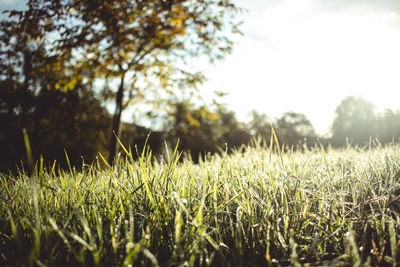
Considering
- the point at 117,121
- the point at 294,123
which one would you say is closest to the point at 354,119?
the point at 294,123

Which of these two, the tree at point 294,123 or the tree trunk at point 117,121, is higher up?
the tree at point 294,123

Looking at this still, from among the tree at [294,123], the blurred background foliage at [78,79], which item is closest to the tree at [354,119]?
the tree at [294,123]

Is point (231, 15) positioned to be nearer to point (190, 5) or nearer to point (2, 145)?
point (190, 5)

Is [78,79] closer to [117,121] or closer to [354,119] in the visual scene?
[117,121]

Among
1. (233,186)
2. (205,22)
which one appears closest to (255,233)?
(233,186)

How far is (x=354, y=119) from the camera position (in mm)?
27719

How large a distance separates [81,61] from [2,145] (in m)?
6.46

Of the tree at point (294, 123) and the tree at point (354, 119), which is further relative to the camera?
the tree at point (294, 123)

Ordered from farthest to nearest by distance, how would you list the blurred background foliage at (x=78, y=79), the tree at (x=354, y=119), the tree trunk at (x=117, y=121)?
the tree at (x=354, y=119)
the tree trunk at (x=117, y=121)
the blurred background foliage at (x=78, y=79)

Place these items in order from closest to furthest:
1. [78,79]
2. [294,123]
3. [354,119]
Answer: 1. [78,79]
2. [354,119]
3. [294,123]

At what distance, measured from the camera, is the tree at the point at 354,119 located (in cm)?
2572

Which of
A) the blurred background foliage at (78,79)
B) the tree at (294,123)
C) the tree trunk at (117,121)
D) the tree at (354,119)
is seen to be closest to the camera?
the blurred background foliage at (78,79)

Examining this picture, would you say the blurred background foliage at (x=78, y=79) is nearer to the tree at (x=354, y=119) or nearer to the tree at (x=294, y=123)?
the tree at (x=354, y=119)

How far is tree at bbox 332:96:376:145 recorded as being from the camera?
84.4 feet
